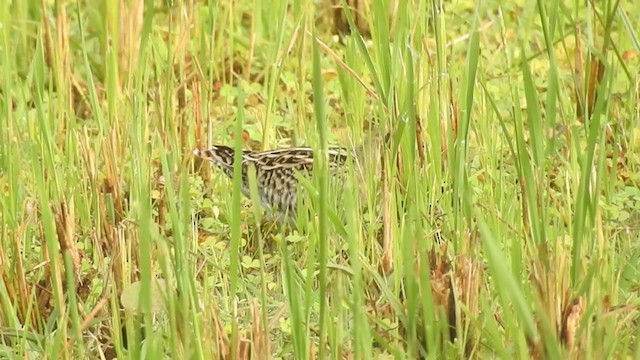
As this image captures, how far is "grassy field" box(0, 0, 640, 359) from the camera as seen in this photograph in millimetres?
2707

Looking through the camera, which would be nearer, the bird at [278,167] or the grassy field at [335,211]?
the grassy field at [335,211]

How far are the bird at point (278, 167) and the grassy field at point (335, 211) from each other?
8 cm

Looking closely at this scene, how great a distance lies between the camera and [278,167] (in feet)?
14.9

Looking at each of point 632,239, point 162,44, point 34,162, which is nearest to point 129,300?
point 34,162

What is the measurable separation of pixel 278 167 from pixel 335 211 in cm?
100

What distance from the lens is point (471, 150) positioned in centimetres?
465

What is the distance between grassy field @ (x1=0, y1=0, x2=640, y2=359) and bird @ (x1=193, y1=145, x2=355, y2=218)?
8cm

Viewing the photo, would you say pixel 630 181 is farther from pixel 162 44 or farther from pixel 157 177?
pixel 162 44

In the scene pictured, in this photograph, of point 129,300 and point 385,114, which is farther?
point 385,114

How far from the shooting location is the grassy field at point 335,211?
8.88 ft

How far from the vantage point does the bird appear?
14.6ft

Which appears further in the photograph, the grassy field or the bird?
the bird

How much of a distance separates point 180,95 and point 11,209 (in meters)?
1.40

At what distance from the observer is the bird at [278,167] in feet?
14.6
